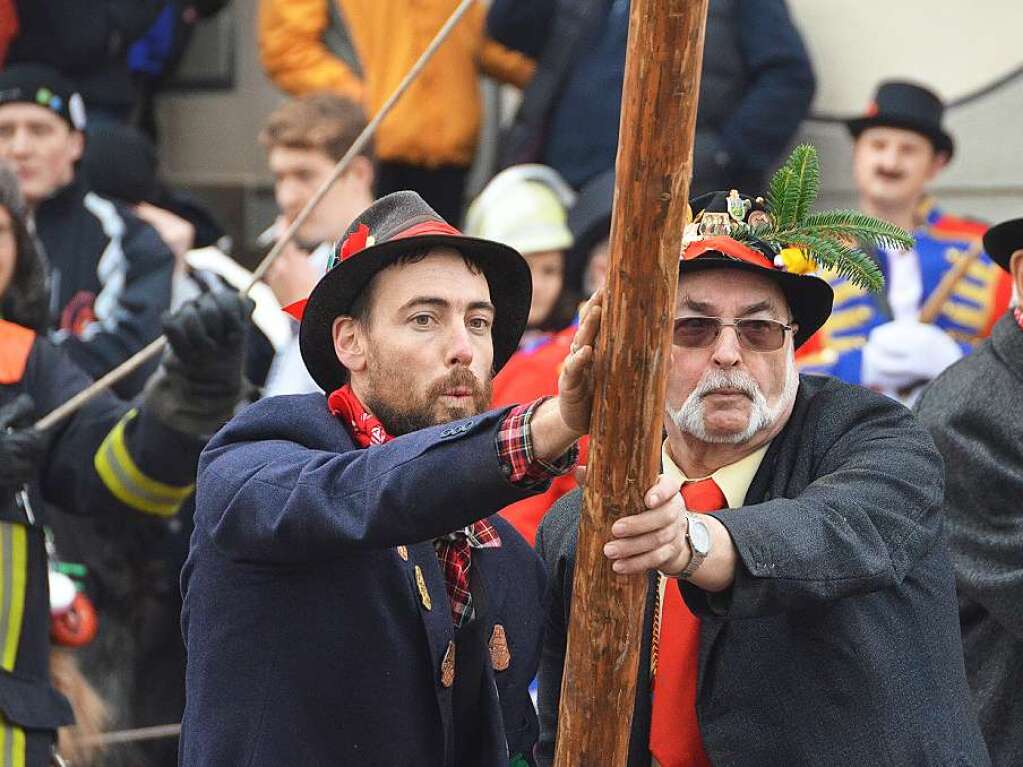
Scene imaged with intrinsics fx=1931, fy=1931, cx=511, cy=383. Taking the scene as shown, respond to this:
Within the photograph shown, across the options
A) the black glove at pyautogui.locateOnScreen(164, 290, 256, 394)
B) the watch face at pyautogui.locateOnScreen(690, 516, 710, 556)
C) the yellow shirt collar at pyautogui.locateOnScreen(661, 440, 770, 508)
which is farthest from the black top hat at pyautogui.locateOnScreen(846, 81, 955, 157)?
the watch face at pyautogui.locateOnScreen(690, 516, 710, 556)

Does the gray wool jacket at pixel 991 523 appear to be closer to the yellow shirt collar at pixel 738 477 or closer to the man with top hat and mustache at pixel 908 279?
the yellow shirt collar at pixel 738 477

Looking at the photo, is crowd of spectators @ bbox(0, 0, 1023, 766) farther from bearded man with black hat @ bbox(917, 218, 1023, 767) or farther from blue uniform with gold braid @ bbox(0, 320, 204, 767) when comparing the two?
bearded man with black hat @ bbox(917, 218, 1023, 767)

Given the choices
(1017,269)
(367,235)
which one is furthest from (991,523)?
(367,235)

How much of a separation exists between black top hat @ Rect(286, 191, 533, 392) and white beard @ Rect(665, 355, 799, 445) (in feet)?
1.29

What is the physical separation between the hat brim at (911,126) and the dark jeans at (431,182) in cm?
192

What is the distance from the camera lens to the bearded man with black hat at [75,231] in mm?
6777

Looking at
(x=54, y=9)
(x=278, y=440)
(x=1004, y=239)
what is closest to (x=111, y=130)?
(x=54, y=9)

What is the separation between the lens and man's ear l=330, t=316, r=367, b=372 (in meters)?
3.67

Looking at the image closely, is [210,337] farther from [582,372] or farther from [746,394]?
[582,372]

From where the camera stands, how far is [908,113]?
6.84 m

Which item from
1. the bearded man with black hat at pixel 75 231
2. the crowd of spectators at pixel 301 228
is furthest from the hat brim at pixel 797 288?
the bearded man with black hat at pixel 75 231

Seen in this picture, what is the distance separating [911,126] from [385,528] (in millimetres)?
4310

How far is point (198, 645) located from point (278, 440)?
401mm

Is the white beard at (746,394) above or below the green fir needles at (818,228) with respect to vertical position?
below
